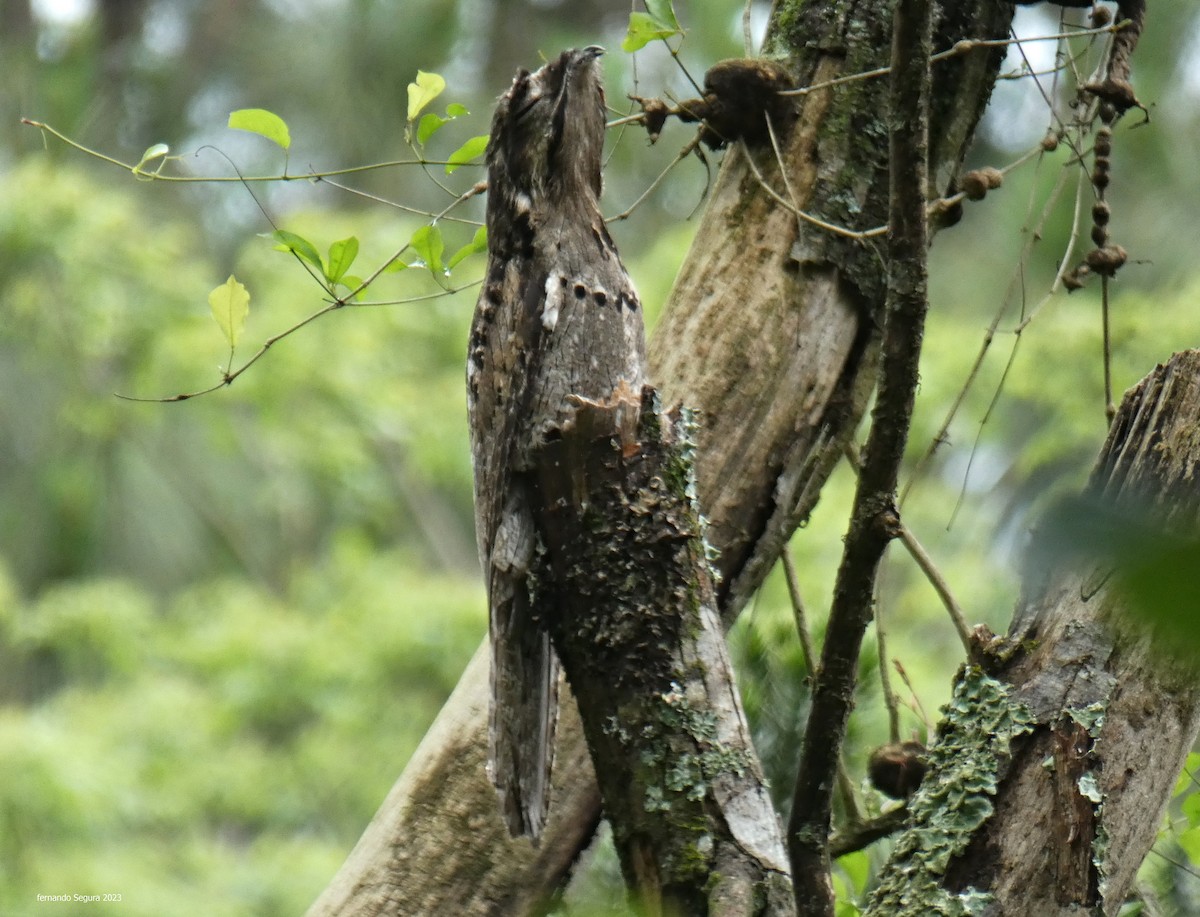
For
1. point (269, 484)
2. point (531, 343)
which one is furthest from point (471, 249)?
point (269, 484)

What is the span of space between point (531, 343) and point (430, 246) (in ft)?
1.10

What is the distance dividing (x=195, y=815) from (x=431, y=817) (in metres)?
6.46

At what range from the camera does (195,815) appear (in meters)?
7.66

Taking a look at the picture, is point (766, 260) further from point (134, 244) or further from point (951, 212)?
point (134, 244)

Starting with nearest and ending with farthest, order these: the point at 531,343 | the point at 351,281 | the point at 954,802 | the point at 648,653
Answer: the point at 648,653 < the point at 954,802 < the point at 531,343 < the point at 351,281

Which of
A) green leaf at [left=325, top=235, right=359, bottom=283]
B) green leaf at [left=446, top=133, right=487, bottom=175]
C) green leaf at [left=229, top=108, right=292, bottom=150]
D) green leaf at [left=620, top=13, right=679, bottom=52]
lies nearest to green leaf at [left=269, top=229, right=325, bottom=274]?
green leaf at [left=325, top=235, right=359, bottom=283]

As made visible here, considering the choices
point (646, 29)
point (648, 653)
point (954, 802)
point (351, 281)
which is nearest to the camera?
point (648, 653)

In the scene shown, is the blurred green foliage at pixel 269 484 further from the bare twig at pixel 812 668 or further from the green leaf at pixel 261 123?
the green leaf at pixel 261 123

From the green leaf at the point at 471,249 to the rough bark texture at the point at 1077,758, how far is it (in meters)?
1.03

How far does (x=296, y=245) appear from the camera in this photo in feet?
5.84

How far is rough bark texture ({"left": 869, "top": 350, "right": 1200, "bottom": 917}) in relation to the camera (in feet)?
4.62

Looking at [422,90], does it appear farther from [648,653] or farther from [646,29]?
[648,653]

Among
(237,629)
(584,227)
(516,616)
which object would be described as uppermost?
(237,629)

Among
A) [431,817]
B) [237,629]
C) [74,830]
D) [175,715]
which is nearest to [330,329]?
[237,629]
